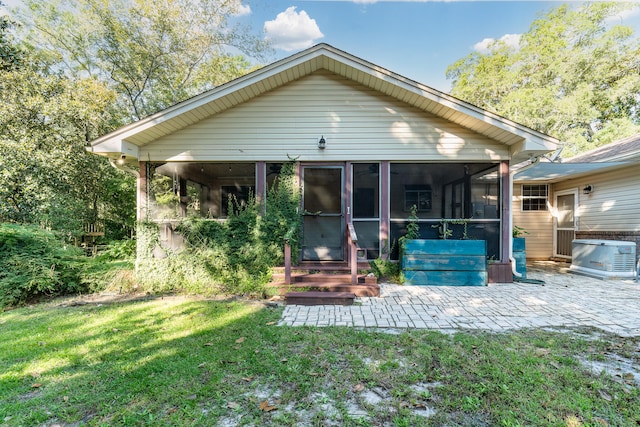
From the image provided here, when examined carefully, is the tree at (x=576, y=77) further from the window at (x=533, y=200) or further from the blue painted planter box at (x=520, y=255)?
the blue painted planter box at (x=520, y=255)

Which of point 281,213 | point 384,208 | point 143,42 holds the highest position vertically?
point 143,42

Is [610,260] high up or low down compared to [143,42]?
down

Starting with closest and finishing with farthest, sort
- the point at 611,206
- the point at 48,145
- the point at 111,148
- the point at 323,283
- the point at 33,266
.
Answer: the point at 33,266 < the point at 323,283 < the point at 111,148 < the point at 611,206 < the point at 48,145

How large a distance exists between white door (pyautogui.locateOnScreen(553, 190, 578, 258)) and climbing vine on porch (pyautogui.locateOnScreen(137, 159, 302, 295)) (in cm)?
876

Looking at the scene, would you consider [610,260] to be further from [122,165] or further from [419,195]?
[122,165]

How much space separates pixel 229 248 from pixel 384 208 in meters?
3.39

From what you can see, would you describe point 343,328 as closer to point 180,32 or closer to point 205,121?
point 205,121

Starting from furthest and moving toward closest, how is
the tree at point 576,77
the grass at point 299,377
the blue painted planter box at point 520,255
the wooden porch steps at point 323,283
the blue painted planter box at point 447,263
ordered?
the tree at point 576,77 < the blue painted planter box at point 520,255 < the blue painted planter box at point 447,263 < the wooden porch steps at point 323,283 < the grass at point 299,377

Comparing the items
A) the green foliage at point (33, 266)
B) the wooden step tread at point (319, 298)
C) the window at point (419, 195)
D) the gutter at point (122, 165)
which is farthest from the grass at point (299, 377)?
the gutter at point (122, 165)

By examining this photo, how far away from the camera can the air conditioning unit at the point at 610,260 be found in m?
6.06

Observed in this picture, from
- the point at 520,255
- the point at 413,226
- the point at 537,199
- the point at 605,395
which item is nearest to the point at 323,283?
the point at 413,226

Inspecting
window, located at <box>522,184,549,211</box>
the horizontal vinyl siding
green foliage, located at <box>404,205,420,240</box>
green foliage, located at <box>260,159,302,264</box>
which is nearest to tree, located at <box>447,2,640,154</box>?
window, located at <box>522,184,549,211</box>

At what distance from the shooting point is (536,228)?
9.17 meters

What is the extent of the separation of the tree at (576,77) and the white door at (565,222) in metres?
7.20
